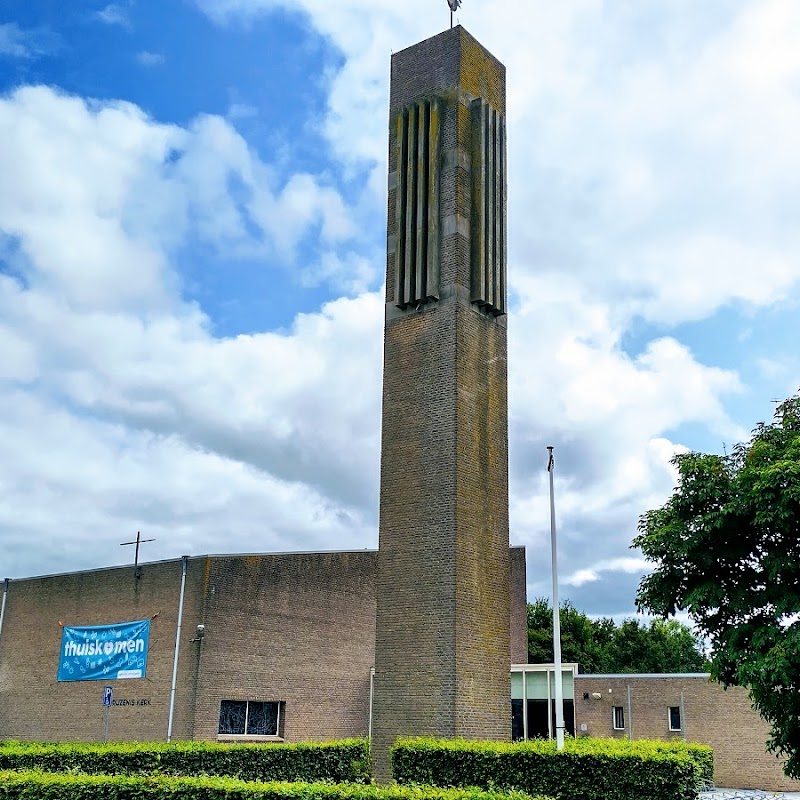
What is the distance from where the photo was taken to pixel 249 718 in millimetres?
32438

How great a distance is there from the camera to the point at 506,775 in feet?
63.1

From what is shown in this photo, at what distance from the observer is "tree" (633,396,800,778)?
18609 mm

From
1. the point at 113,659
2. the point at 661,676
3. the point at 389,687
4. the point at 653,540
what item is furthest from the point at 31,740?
the point at 653,540

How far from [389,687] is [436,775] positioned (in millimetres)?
2852

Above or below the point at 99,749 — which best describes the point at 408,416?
above

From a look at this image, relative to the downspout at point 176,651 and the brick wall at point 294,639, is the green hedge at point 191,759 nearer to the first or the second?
the brick wall at point 294,639

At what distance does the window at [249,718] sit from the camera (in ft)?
104

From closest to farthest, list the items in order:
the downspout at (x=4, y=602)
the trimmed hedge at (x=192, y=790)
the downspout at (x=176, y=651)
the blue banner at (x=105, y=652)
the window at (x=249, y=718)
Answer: the trimmed hedge at (x=192, y=790) < the downspout at (x=176, y=651) < the window at (x=249, y=718) < the blue banner at (x=105, y=652) < the downspout at (x=4, y=602)

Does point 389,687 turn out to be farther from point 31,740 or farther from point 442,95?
point 31,740

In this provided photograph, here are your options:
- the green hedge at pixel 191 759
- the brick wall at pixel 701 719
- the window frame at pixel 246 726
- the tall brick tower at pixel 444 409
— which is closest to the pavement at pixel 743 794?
the brick wall at pixel 701 719

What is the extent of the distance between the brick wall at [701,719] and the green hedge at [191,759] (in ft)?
40.1

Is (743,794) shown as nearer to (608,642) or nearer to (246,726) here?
(246,726)

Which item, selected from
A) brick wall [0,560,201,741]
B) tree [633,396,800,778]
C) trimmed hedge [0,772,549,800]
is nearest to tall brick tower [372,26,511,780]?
tree [633,396,800,778]

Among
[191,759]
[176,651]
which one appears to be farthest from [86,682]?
[191,759]
